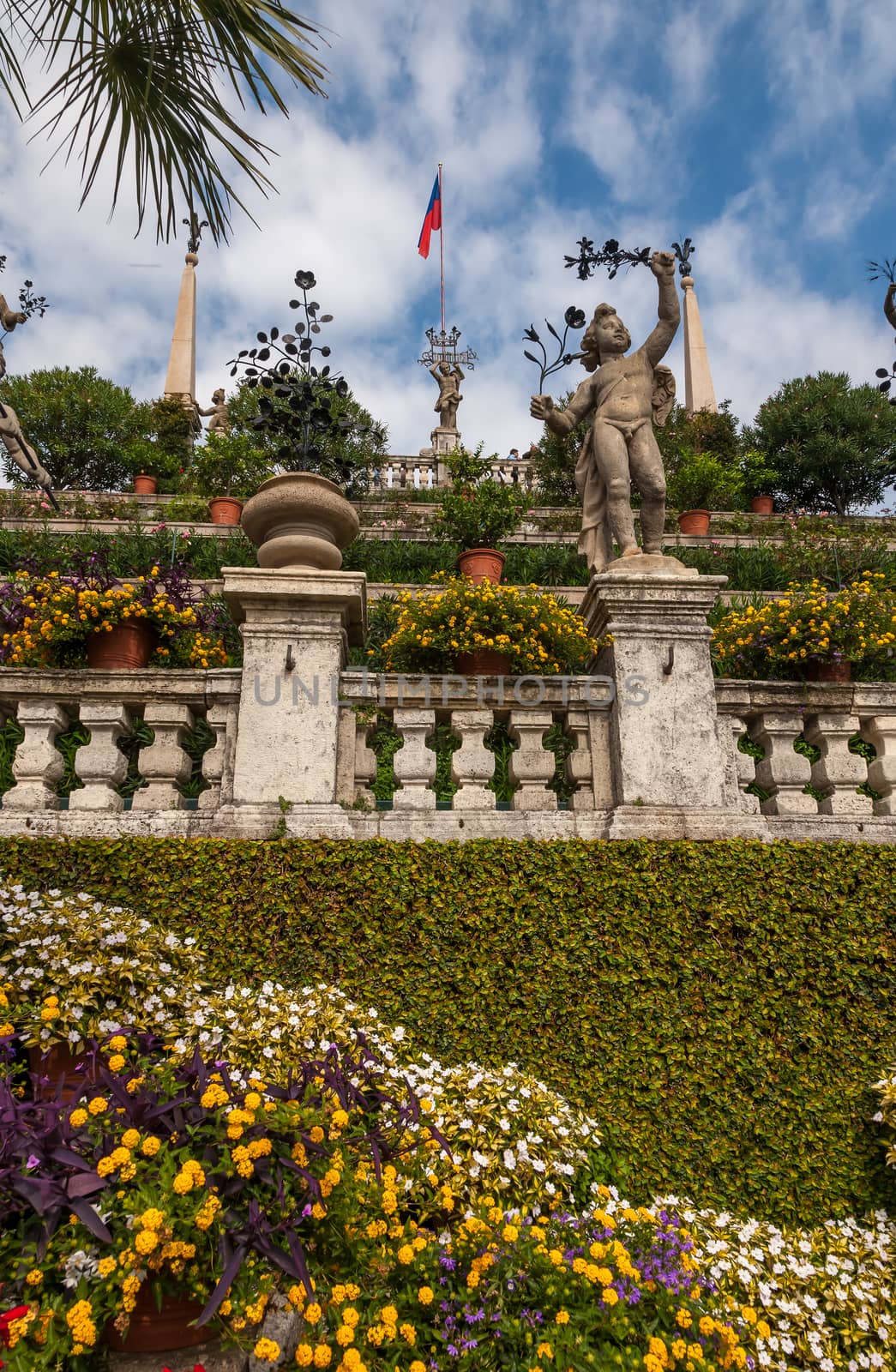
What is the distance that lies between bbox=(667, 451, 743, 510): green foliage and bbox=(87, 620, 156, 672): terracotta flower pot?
1345 centimetres

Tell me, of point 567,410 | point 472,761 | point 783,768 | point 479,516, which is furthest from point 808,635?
point 479,516

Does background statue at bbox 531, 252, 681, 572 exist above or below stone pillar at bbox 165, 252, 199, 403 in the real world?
below

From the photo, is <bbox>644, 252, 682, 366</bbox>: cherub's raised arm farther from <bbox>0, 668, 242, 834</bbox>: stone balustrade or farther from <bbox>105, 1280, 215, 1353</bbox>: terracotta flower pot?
<bbox>105, 1280, 215, 1353</bbox>: terracotta flower pot

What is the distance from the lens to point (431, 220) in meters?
26.3

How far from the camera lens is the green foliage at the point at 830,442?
22.4 m

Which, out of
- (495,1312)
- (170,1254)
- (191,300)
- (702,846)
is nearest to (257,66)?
(702,846)

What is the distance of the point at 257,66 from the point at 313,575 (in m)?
2.44

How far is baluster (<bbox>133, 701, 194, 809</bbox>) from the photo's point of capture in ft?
13.9

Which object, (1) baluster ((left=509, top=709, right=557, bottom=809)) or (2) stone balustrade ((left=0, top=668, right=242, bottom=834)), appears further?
(1) baluster ((left=509, top=709, right=557, bottom=809))

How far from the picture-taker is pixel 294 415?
7.30 meters

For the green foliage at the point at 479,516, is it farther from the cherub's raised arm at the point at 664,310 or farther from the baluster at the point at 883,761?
the baluster at the point at 883,761

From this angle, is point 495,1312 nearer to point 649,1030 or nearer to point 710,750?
point 649,1030

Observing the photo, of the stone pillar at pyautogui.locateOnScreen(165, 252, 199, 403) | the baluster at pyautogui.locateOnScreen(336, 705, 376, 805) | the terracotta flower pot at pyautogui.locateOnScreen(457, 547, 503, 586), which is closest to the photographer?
the baluster at pyautogui.locateOnScreen(336, 705, 376, 805)

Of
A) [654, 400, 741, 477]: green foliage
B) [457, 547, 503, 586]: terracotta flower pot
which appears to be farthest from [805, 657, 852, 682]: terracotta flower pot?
[654, 400, 741, 477]: green foliage
